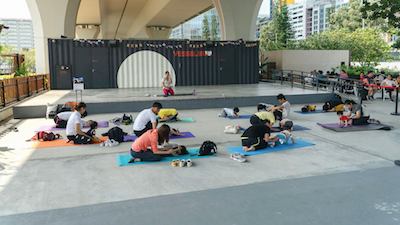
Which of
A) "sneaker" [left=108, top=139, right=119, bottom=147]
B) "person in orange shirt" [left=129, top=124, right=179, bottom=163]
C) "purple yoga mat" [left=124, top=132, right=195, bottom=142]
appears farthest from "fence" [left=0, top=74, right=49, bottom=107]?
"person in orange shirt" [left=129, top=124, right=179, bottom=163]

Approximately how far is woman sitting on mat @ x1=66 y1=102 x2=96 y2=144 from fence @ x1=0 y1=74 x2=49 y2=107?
5.16m

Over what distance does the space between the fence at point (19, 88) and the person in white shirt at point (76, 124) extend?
5.16 m

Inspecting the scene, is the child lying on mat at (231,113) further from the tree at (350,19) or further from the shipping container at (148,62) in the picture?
the tree at (350,19)

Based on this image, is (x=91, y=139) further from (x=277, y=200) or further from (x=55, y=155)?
(x=277, y=200)

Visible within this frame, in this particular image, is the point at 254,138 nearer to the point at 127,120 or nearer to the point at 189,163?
the point at 189,163

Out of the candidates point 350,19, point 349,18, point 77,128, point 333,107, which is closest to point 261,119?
point 77,128

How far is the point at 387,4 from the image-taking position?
17016 millimetres

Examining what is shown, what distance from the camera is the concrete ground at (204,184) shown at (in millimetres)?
5031

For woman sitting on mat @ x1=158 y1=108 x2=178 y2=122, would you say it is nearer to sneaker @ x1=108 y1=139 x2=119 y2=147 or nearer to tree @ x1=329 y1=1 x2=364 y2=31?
sneaker @ x1=108 y1=139 x2=119 y2=147

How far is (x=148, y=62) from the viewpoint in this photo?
21.5 metres

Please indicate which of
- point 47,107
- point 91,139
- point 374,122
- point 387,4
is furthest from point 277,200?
point 387,4

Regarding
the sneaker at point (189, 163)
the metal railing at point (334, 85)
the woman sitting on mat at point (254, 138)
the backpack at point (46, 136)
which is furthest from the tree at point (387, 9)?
the backpack at point (46, 136)

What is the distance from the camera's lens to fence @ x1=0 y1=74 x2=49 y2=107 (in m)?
13.4

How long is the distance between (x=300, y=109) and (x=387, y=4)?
6149 millimetres
